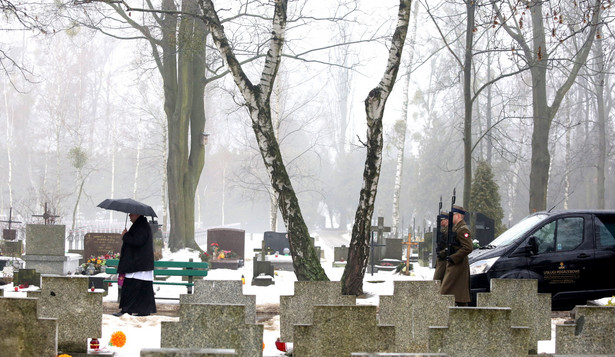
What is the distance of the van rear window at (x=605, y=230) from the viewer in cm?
1266

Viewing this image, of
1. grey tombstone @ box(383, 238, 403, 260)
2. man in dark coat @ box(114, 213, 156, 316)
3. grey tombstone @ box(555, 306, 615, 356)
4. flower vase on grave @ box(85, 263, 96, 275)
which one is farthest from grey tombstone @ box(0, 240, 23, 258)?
grey tombstone @ box(555, 306, 615, 356)

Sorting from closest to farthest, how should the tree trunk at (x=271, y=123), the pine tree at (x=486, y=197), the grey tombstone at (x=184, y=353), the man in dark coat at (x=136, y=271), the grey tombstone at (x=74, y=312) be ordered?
the grey tombstone at (x=184, y=353) → the grey tombstone at (x=74, y=312) → the man in dark coat at (x=136, y=271) → the tree trunk at (x=271, y=123) → the pine tree at (x=486, y=197)

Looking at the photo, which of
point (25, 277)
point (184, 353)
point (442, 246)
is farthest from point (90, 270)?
point (184, 353)

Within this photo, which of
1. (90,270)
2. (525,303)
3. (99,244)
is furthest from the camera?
(99,244)

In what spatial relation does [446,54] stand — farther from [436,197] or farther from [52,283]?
[52,283]

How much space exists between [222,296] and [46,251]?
10.9 meters

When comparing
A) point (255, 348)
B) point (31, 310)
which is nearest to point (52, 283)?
point (31, 310)

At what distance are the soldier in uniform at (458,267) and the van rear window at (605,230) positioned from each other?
121 inches

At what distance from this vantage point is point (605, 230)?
12758mm

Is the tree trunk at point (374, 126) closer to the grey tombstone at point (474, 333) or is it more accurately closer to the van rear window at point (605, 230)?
the van rear window at point (605, 230)

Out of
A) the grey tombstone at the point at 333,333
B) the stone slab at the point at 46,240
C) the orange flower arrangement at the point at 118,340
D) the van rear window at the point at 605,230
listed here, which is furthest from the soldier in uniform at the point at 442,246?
the stone slab at the point at 46,240

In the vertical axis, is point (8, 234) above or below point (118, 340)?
above

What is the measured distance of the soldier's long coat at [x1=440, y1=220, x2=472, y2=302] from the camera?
424 inches

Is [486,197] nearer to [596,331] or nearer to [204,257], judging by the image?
[204,257]
